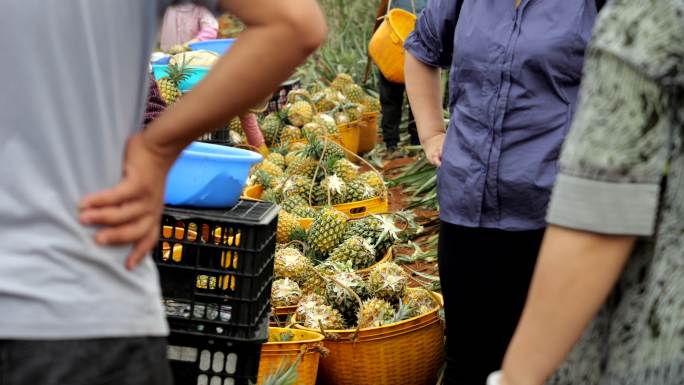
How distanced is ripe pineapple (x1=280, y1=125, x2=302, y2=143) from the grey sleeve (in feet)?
20.2

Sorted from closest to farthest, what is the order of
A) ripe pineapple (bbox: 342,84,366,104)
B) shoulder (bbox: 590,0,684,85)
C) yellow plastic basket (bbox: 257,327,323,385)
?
shoulder (bbox: 590,0,684,85)
yellow plastic basket (bbox: 257,327,323,385)
ripe pineapple (bbox: 342,84,366,104)

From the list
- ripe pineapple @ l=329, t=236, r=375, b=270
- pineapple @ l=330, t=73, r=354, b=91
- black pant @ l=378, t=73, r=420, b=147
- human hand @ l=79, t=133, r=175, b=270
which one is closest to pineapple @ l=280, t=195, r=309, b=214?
ripe pineapple @ l=329, t=236, r=375, b=270

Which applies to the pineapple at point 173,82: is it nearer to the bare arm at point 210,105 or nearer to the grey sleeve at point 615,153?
the bare arm at point 210,105

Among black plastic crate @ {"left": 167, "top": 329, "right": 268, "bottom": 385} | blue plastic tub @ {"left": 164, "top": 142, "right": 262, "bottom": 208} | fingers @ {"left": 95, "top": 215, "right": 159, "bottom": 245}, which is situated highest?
fingers @ {"left": 95, "top": 215, "right": 159, "bottom": 245}

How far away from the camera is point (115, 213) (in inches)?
58.3

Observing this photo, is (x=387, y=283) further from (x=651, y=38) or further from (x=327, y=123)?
(x=327, y=123)

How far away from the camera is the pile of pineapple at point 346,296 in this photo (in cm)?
404

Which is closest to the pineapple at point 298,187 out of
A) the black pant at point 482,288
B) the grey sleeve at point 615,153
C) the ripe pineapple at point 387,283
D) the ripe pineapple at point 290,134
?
the ripe pineapple at point 290,134

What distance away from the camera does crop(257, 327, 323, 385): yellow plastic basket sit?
3.64 meters

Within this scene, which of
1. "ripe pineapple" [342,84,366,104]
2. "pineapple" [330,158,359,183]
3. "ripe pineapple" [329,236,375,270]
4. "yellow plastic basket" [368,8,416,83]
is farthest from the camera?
"ripe pineapple" [342,84,366,104]

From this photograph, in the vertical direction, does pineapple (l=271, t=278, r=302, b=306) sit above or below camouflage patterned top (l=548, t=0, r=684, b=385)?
below

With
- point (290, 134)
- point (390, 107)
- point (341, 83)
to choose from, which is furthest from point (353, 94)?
point (290, 134)

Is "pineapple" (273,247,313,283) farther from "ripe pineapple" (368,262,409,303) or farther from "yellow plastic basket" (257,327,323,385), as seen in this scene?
"yellow plastic basket" (257,327,323,385)

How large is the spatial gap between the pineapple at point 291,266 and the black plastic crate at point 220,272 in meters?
1.40
